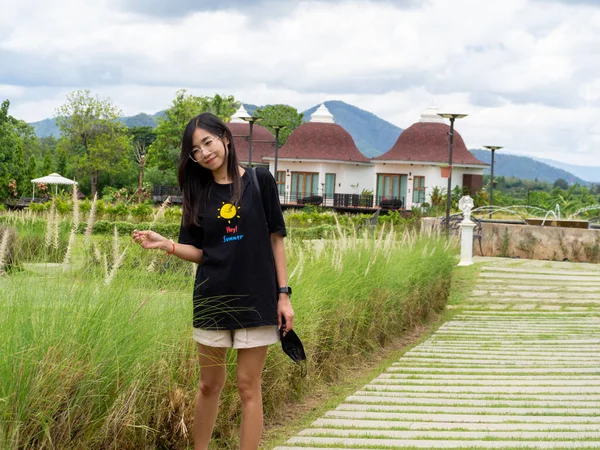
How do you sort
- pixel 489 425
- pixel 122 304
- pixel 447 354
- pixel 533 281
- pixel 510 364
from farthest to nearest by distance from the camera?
pixel 533 281
pixel 447 354
pixel 510 364
pixel 489 425
pixel 122 304

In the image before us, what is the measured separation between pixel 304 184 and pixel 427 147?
19.7 feet

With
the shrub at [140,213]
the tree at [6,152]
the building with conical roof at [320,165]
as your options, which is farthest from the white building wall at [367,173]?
the shrub at [140,213]

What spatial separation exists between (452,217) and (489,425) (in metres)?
18.3

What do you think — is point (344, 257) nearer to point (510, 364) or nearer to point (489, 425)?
point (510, 364)

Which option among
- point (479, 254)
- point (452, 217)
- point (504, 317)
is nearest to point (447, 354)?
point (504, 317)

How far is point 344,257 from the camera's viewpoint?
7.45 m

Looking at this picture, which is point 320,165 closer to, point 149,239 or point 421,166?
point 421,166

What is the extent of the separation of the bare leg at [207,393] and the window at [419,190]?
3741 centimetres

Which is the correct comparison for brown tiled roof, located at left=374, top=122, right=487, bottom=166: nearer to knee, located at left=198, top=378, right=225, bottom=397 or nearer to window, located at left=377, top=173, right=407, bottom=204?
window, located at left=377, top=173, right=407, bottom=204

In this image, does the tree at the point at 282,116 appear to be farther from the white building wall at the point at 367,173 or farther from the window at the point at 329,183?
the window at the point at 329,183

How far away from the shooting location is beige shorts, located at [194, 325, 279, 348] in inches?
135

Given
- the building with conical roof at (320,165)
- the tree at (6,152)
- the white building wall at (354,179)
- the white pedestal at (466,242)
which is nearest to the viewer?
the white pedestal at (466,242)

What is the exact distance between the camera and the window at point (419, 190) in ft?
134

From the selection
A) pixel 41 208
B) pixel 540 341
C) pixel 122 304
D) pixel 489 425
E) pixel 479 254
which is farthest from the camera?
pixel 41 208
